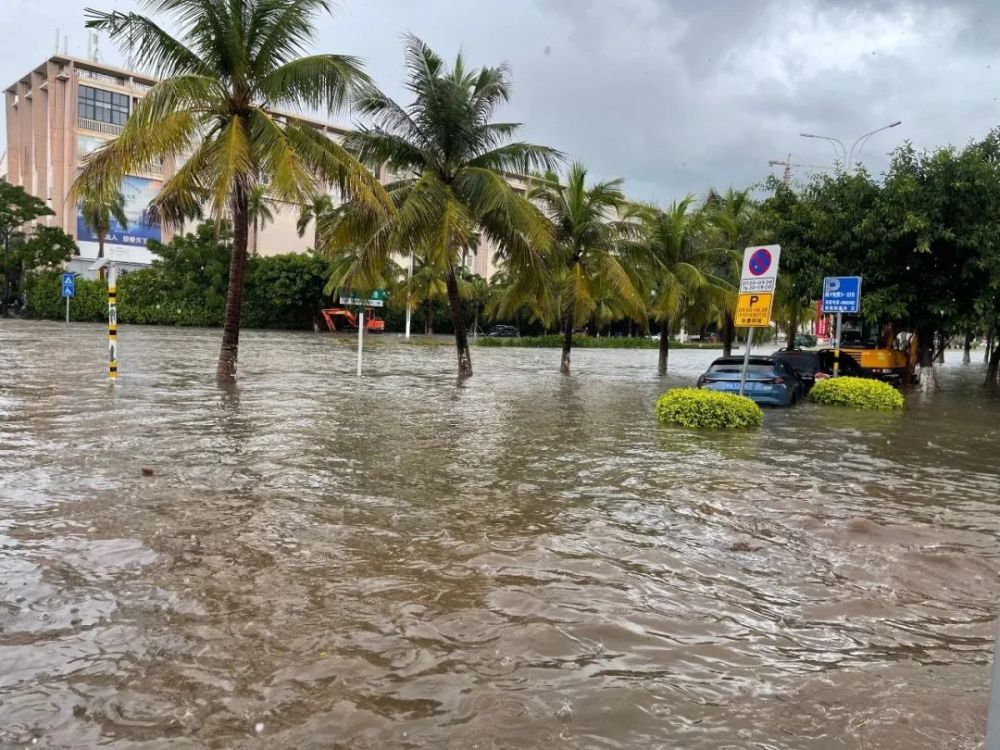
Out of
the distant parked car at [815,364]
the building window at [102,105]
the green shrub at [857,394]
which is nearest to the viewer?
the green shrub at [857,394]

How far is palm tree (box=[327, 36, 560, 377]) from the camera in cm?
1758

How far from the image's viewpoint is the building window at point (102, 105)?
60.6 meters

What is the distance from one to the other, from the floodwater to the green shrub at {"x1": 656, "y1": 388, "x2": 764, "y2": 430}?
202 centimetres

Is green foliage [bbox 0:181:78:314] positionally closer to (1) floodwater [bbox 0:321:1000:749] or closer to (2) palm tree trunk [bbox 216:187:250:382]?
(2) palm tree trunk [bbox 216:187:250:382]

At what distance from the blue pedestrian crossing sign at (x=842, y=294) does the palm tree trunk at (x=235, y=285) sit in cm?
1242

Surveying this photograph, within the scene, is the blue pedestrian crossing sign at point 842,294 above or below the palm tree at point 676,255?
below

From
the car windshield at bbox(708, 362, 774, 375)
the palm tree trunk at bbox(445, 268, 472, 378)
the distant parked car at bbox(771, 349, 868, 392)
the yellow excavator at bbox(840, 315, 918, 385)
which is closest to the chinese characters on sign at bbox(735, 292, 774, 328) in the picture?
the car windshield at bbox(708, 362, 774, 375)

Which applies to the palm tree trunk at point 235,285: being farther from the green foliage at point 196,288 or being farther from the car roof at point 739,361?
the green foliage at point 196,288

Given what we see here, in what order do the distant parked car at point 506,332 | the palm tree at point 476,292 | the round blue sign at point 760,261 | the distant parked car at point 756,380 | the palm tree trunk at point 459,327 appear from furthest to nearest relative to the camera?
the distant parked car at point 506,332
the palm tree at point 476,292
the palm tree trunk at point 459,327
the distant parked car at point 756,380
the round blue sign at point 760,261

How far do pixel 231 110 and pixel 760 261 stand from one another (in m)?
10.5

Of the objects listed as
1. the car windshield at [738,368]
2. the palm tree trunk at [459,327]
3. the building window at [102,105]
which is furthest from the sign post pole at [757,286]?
the building window at [102,105]

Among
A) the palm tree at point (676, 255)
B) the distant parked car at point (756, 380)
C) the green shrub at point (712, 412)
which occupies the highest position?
the palm tree at point (676, 255)

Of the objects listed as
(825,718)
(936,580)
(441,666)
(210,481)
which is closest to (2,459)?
(210,481)

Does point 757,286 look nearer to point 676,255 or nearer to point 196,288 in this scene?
point 676,255
